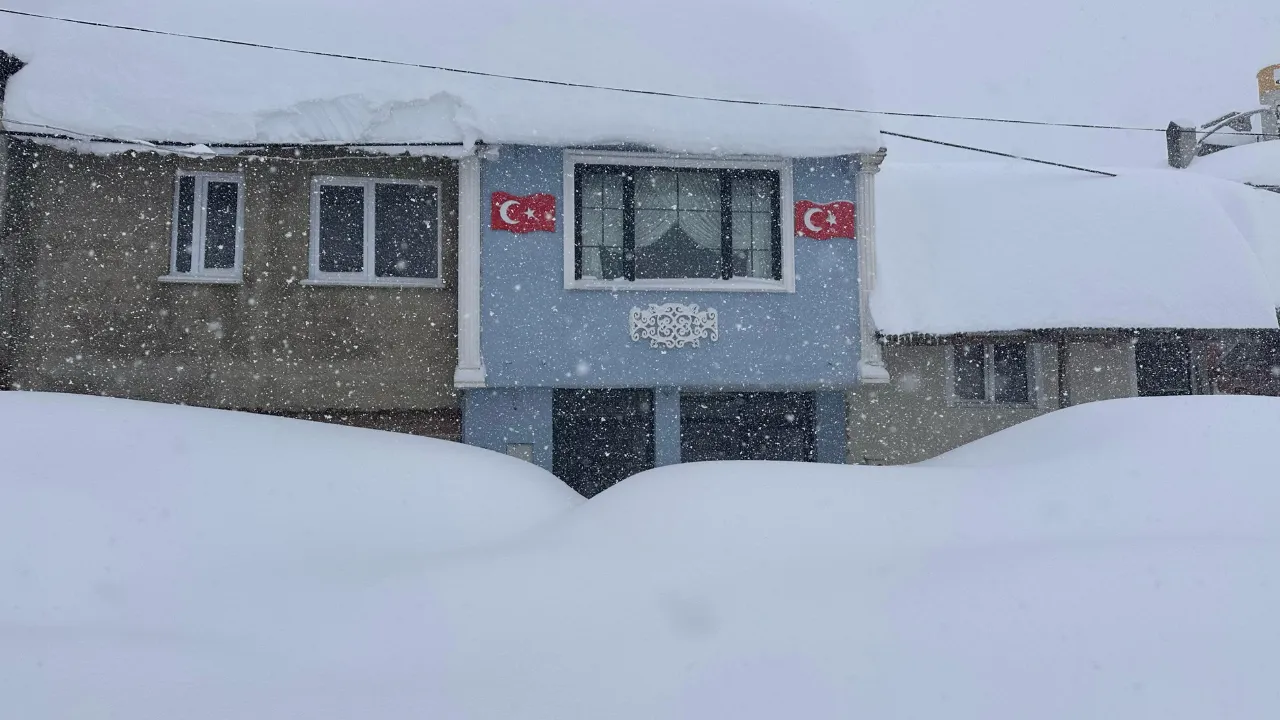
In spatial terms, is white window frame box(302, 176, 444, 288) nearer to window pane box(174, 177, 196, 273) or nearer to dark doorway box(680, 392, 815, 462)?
window pane box(174, 177, 196, 273)

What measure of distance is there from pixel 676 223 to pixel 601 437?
280 cm

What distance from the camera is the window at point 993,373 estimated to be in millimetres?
12000

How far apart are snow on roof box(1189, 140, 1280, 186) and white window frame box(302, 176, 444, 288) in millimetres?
14198

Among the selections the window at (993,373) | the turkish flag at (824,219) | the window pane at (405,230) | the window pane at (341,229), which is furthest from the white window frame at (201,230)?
the window at (993,373)

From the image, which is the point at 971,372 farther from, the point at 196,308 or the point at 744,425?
the point at 196,308

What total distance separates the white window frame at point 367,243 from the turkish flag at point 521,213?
760mm

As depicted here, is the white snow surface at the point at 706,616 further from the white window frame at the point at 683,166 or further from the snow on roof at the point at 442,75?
the snow on roof at the point at 442,75

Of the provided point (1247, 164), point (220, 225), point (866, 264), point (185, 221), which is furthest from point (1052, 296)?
point (185, 221)

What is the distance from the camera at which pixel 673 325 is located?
9242 millimetres

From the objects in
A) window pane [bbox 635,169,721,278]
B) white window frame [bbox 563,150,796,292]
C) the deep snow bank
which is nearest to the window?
white window frame [bbox 563,150,796,292]

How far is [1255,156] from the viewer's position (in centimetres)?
1611

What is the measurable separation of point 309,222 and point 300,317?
1083 millimetres

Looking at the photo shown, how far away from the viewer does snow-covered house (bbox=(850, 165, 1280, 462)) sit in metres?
10.5

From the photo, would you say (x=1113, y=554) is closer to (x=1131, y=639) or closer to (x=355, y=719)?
(x=1131, y=639)
